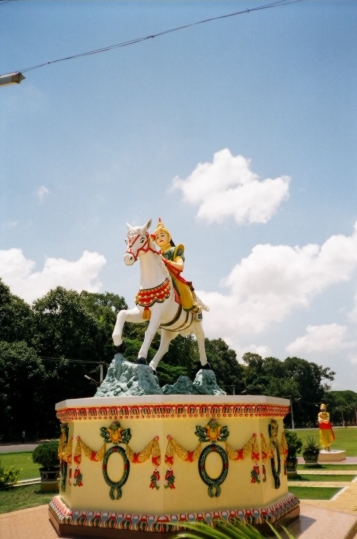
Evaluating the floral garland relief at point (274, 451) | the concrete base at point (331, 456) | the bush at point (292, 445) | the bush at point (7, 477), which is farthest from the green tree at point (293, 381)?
the floral garland relief at point (274, 451)

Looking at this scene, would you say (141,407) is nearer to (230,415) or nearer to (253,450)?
(230,415)

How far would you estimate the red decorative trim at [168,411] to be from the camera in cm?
714

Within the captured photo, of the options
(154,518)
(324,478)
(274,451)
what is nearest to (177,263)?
(274,451)

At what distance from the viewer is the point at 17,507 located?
1050cm

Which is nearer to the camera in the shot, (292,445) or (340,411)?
(292,445)

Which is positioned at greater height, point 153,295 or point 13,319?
point 13,319

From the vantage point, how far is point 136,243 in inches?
333

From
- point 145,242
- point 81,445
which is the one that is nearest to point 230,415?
point 81,445

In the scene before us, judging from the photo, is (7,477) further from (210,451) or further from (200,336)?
(210,451)

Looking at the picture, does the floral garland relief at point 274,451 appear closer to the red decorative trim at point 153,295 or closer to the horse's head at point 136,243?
the red decorative trim at point 153,295

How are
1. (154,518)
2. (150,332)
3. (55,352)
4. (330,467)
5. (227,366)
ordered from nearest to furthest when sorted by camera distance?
(154,518) → (150,332) → (330,467) → (55,352) → (227,366)

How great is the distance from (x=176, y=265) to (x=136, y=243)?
49.2 inches

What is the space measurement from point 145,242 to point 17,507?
22.3 ft

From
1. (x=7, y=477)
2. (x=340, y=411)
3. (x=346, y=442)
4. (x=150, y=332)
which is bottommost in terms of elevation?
(x=346, y=442)
